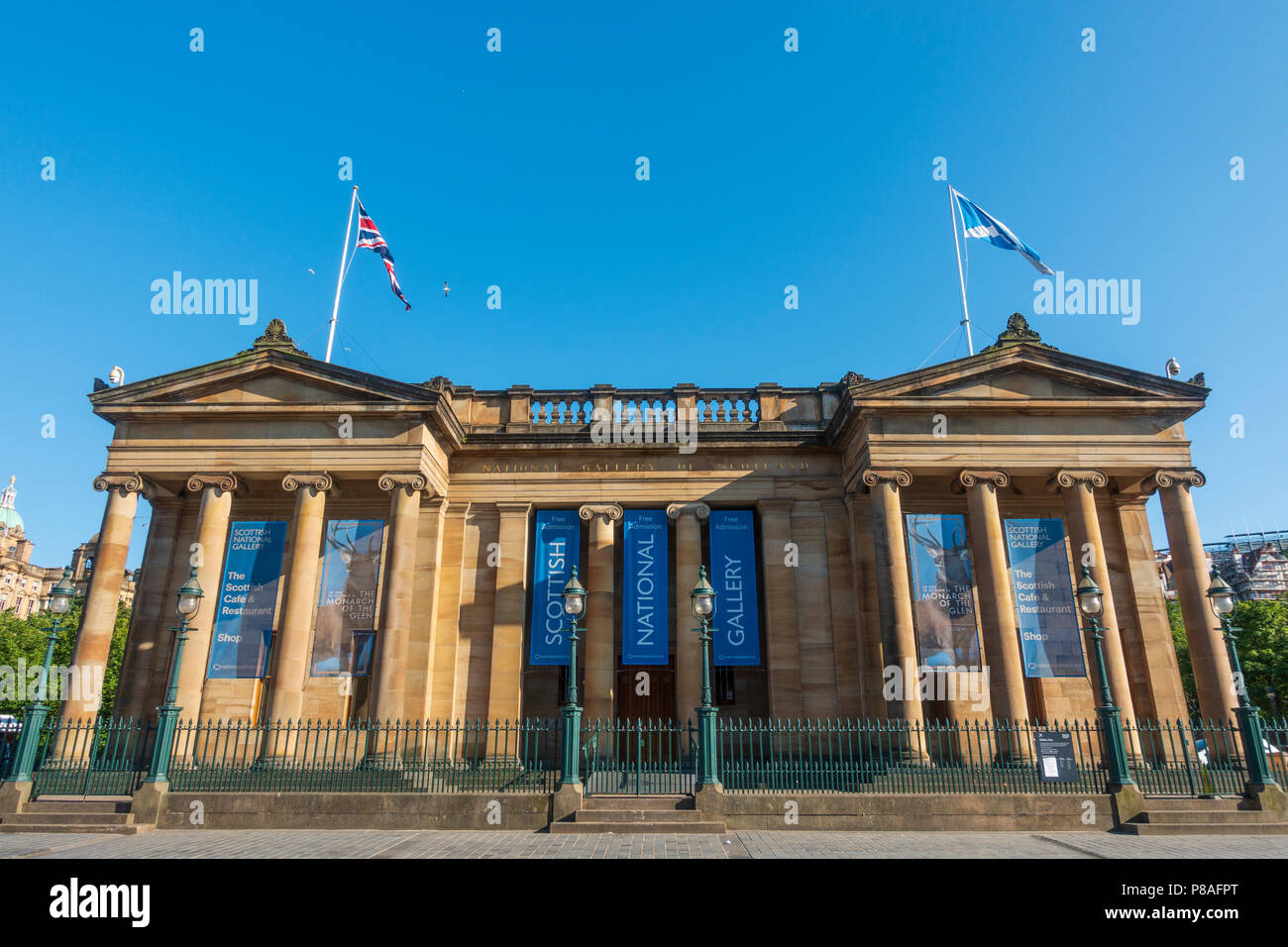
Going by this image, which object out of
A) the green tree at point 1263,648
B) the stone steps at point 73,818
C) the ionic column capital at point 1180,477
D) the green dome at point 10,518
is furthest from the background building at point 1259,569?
the green dome at point 10,518

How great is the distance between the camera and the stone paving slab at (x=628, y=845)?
11.2 m

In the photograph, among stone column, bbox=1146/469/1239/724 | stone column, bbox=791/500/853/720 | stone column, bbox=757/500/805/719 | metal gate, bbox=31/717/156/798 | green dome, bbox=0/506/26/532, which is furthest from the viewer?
green dome, bbox=0/506/26/532

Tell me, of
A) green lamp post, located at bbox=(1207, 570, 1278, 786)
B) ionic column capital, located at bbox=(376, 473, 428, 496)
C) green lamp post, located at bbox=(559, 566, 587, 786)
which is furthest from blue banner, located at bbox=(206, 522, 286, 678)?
green lamp post, located at bbox=(1207, 570, 1278, 786)

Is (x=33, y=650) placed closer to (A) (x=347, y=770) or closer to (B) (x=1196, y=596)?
(A) (x=347, y=770)

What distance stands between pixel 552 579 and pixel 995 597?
11883 mm

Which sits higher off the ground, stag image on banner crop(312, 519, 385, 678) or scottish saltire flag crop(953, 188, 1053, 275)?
scottish saltire flag crop(953, 188, 1053, 275)

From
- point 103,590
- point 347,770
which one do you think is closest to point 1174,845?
point 347,770

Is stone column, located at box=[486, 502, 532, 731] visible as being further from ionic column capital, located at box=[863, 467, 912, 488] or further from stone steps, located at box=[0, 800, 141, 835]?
ionic column capital, located at box=[863, 467, 912, 488]

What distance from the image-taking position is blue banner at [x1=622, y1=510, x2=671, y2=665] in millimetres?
20656

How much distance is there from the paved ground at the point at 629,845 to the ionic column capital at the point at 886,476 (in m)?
8.94

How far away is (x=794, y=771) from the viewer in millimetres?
15352

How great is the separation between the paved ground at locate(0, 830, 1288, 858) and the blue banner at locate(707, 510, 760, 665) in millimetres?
6892
